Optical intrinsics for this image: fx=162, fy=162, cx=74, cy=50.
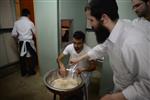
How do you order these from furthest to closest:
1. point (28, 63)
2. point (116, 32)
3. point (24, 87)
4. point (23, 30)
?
1. point (28, 63)
2. point (23, 30)
3. point (24, 87)
4. point (116, 32)

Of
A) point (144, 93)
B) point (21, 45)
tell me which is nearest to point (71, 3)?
point (21, 45)

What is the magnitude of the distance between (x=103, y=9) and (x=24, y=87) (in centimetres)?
231

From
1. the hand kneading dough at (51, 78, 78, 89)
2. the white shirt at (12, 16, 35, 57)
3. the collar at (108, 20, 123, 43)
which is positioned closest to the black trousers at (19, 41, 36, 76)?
the white shirt at (12, 16, 35, 57)

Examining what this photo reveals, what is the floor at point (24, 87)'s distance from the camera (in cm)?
252

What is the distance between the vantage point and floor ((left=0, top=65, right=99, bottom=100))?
8.28 ft

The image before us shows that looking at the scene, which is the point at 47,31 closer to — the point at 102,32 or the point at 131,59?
the point at 102,32

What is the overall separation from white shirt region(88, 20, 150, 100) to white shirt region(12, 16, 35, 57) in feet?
7.66

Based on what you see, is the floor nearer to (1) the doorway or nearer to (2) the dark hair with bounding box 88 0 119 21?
(1) the doorway

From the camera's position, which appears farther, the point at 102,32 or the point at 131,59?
the point at 102,32

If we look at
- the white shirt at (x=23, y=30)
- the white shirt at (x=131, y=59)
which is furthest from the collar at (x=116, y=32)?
the white shirt at (x=23, y=30)

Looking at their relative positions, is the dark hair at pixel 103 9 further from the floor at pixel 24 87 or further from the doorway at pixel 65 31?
the floor at pixel 24 87

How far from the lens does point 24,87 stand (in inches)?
111

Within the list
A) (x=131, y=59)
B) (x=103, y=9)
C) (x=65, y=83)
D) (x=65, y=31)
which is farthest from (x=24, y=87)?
(x=131, y=59)

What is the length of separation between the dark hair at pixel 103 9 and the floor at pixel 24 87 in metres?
1.76
